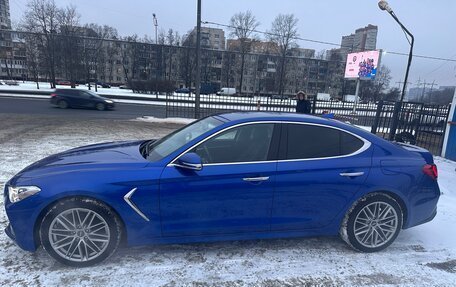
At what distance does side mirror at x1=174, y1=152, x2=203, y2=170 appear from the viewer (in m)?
2.73

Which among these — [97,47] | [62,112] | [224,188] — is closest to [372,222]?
[224,188]

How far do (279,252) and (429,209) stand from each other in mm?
1892

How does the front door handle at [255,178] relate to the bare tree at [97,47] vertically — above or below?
below

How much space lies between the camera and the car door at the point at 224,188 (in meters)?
2.80

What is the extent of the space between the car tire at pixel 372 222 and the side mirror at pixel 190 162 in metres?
1.81

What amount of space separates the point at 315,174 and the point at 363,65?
29.4m

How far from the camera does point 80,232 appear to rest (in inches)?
109

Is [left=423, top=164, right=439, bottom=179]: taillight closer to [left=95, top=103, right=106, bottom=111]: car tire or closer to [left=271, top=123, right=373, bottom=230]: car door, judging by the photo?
[left=271, top=123, right=373, bottom=230]: car door

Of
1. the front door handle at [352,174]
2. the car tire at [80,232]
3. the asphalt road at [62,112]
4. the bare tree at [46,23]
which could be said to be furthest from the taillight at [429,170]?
the bare tree at [46,23]

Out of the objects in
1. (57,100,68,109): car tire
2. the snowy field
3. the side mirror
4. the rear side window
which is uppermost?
the rear side window

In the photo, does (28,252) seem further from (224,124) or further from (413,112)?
(413,112)

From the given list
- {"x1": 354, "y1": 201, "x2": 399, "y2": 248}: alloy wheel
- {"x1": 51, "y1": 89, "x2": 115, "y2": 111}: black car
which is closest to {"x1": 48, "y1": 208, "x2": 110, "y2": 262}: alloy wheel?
{"x1": 354, "y1": 201, "x2": 399, "y2": 248}: alloy wheel

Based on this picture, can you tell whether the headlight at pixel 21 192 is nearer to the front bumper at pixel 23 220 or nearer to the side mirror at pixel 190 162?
the front bumper at pixel 23 220

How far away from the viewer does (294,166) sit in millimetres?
3000
